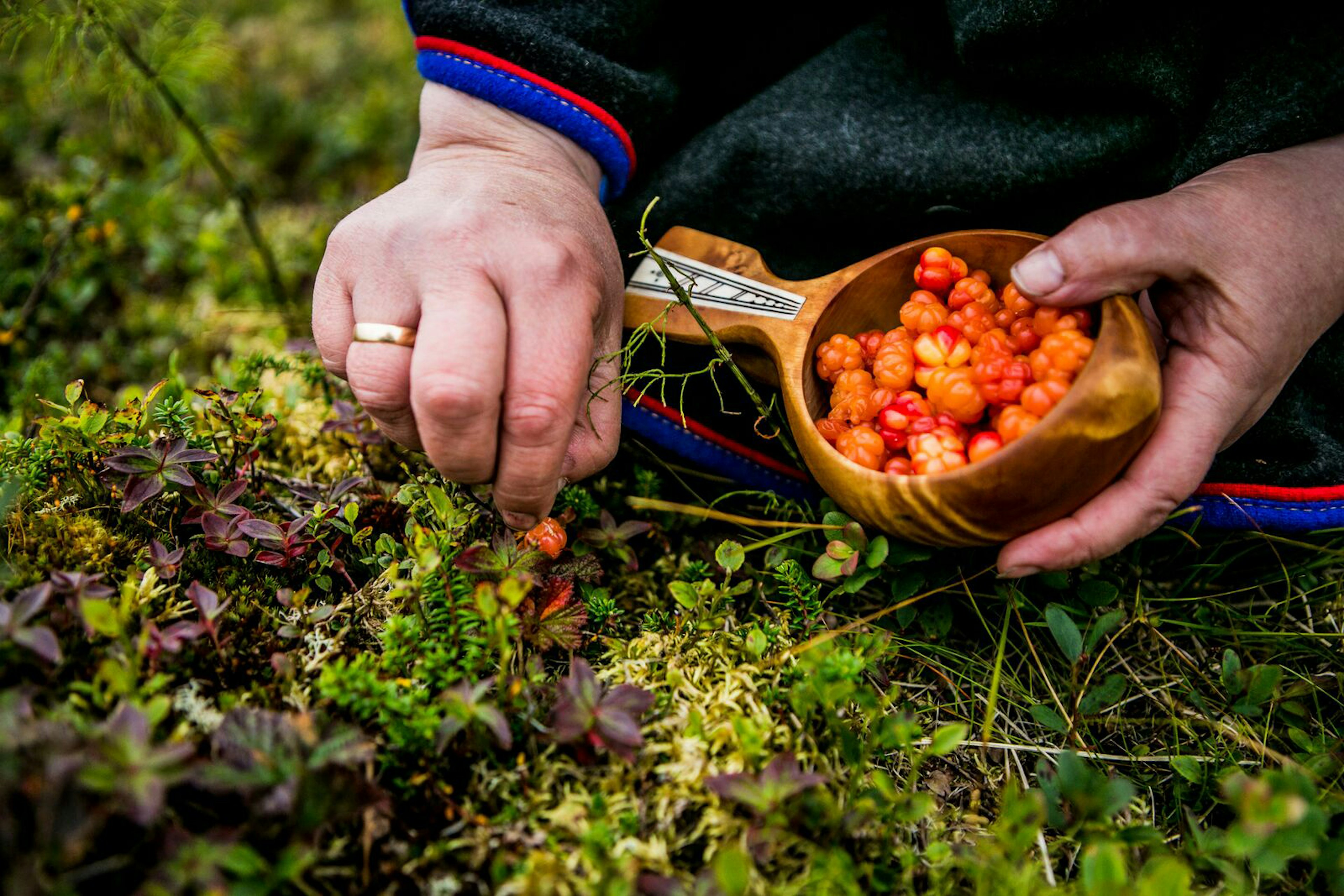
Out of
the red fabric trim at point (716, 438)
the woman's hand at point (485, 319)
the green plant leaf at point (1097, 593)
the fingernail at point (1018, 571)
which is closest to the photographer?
the woman's hand at point (485, 319)

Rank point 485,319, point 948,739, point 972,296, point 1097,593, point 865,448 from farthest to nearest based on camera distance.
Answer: point 1097,593 → point 972,296 → point 865,448 → point 485,319 → point 948,739

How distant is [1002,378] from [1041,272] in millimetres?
184

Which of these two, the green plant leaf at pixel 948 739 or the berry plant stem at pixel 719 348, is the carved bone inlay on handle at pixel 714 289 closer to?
the berry plant stem at pixel 719 348

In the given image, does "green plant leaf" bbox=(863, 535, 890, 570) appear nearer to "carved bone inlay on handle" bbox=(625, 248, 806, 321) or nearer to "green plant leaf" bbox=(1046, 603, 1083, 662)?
"green plant leaf" bbox=(1046, 603, 1083, 662)

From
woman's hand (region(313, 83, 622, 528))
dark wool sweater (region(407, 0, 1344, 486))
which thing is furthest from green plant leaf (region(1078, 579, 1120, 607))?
woman's hand (region(313, 83, 622, 528))

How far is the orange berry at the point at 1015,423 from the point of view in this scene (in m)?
1.32

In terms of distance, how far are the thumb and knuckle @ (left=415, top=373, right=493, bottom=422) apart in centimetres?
91

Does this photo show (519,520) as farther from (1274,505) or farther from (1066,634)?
(1274,505)

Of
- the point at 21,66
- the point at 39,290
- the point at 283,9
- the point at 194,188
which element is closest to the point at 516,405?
the point at 39,290

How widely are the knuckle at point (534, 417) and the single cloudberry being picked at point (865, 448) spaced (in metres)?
0.51

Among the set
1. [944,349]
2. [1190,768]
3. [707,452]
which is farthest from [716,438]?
[1190,768]

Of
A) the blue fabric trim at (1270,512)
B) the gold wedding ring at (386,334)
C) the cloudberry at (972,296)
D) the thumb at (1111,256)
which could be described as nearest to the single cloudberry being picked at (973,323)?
the cloudberry at (972,296)

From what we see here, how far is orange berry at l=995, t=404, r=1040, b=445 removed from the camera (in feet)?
4.32

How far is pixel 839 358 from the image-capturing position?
160 centimetres
